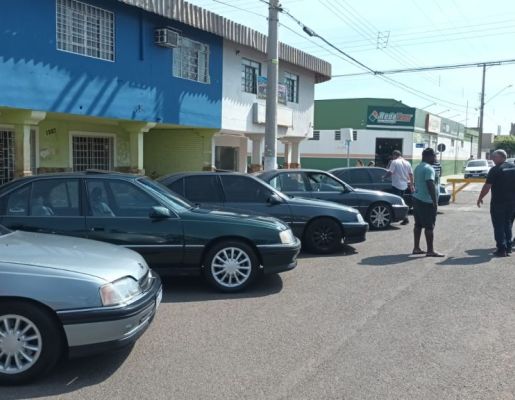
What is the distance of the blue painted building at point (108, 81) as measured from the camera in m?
11.1

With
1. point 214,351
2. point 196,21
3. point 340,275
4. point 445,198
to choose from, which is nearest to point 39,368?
point 214,351

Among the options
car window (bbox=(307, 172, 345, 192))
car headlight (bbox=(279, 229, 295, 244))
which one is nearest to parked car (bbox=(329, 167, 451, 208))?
car window (bbox=(307, 172, 345, 192))

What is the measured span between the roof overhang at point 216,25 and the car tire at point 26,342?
10.4 meters

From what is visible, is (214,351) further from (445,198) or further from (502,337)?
(445,198)

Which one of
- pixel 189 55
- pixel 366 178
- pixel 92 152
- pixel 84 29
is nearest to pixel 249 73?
pixel 189 55

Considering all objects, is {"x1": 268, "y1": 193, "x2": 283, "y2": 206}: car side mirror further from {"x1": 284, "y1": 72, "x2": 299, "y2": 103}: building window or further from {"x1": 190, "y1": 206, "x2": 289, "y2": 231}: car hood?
{"x1": 284, "y1": 72, "x2": 299, "y2": 103}: building window

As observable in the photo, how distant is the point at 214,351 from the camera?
4.47 m

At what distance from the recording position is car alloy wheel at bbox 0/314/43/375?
147 inches

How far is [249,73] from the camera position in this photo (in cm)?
1834

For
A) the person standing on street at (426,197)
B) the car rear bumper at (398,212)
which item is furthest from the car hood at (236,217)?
the car rear bumper at (398,212)

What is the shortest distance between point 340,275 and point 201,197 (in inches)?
96.4

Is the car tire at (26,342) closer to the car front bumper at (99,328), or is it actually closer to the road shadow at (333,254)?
the car front bumper at (99,328)

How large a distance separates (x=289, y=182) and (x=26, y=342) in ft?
23.5

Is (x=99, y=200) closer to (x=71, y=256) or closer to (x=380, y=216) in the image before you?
(x=71, y=256)
